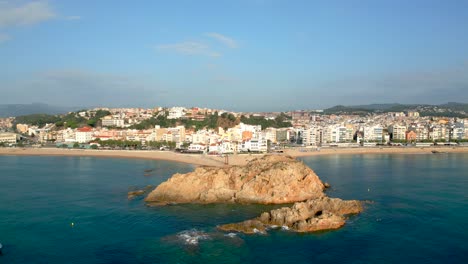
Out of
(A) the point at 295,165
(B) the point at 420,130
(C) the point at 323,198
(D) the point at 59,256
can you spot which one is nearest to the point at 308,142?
(B) the point at 420,130

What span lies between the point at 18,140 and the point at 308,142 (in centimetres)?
3581

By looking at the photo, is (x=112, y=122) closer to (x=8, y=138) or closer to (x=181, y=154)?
(x=8, y=138)

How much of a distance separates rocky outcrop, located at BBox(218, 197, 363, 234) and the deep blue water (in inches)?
18.4

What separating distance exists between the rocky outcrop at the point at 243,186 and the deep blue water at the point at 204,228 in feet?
3.18

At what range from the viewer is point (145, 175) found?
2792 cm

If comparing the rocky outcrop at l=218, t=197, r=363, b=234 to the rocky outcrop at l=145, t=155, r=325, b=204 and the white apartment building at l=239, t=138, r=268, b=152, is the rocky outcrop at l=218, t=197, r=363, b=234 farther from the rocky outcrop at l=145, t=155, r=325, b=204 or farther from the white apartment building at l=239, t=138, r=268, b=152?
the white apartment building at l=239, t=138, r=268, b=152

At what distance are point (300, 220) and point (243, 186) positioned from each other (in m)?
4.91

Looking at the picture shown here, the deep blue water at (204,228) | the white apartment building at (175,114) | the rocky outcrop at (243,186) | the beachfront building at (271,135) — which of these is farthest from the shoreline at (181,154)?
the white apartment building at (175,114)

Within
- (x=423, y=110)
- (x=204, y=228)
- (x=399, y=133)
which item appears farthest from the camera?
(x=423, y=110)

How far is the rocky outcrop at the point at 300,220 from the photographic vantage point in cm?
1489

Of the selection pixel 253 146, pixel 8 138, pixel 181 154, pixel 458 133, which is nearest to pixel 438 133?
pixel 458 133

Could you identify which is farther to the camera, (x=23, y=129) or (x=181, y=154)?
(x=23, y=129)

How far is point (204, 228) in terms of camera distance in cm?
1502

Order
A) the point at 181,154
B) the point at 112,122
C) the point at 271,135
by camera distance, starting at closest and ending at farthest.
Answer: the point at 181,154
the point at 271,135
the point at 112,122
